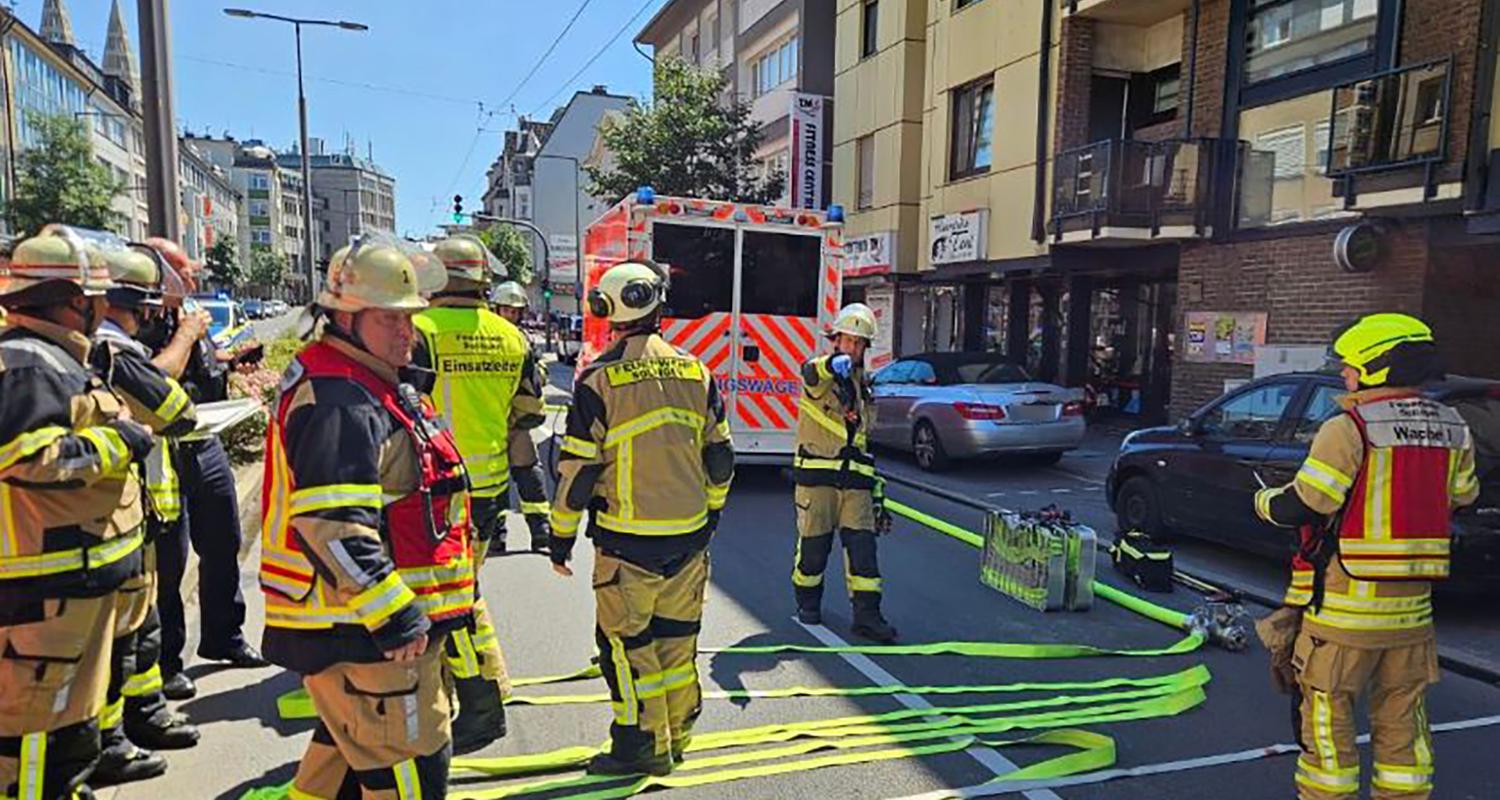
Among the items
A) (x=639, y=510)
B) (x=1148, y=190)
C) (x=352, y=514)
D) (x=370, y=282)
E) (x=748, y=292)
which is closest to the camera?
(x=352, y=514)

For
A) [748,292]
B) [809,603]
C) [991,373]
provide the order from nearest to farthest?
[809,603]
[748,292]
[991,373]

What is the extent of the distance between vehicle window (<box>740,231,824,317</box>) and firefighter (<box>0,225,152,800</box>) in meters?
7.03

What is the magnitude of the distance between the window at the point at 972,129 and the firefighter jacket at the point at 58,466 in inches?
616

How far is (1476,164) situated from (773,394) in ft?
23.5

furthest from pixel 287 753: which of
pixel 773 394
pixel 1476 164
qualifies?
pixel 1476 164

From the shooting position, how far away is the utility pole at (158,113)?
24.2 feet

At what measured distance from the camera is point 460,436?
4.24m

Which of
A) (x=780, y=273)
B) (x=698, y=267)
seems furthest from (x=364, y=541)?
(x=780, y=273)

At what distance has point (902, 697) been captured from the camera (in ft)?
14.9

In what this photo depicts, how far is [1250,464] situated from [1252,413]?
0.53 meters

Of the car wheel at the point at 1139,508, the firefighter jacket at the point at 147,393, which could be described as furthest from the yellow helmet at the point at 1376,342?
the car wheel at the point at 1139,508

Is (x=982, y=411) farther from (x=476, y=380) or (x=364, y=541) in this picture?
(x=364, y=541)

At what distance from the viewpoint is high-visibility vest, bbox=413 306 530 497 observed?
4.20m

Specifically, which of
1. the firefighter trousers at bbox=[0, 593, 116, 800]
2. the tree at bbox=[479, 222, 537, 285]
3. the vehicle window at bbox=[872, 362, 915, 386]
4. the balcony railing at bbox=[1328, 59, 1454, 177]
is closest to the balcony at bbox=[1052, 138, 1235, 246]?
the balcony railing at bbox=[1328, 59, 1454, 177]
